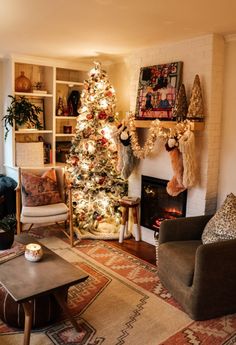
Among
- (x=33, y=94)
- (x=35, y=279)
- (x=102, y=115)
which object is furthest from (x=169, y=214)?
(x=33, y=94)

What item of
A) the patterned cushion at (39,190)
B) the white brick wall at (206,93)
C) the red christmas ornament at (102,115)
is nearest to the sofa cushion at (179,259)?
the white brick wall at (206,93)

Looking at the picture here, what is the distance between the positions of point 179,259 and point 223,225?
0.48 metres

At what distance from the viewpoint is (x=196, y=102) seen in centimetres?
359

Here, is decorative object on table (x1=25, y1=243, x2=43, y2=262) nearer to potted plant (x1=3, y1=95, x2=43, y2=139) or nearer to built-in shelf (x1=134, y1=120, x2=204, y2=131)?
built-in shelf (x1=134, y1=120, x2=204, y2=131)

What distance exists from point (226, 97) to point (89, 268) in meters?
2.29

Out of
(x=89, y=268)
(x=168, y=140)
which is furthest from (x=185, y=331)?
(x=168, y=140)

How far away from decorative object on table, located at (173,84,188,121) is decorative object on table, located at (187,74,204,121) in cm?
10

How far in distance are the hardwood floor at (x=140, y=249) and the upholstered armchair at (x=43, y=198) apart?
64 cm

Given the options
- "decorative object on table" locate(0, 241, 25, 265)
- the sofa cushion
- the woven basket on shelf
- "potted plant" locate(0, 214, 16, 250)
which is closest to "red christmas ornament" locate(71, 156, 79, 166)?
the woven basket on shelf

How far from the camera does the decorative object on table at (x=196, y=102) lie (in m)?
3.59

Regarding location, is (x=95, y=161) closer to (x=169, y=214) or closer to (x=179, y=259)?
(x=169, y=214)

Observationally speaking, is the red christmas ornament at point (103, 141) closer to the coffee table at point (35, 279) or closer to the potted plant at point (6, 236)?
the potted plant at point (6, 236)

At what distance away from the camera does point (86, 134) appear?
4.61 meters

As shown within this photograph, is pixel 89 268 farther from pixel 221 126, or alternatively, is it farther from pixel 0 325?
pixel 221 126
